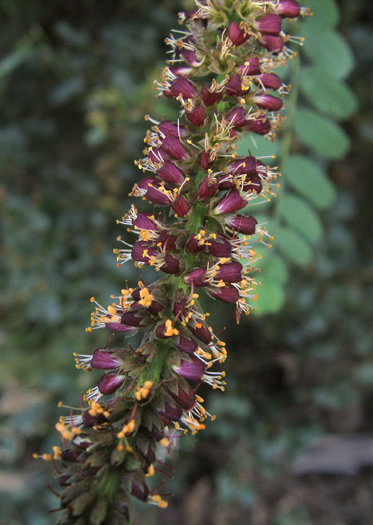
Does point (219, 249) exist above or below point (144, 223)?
below

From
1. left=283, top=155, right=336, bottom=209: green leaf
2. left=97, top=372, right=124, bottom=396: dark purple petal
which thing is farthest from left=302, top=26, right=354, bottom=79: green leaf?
left=97, top=372, right=124, bottom=396: dark purple petal

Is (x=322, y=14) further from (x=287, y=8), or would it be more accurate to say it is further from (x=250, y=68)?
(x=250, y=68)

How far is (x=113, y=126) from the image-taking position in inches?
127

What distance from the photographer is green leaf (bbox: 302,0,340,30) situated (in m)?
2.07

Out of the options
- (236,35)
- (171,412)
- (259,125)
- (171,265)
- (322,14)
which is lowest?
(171,412)

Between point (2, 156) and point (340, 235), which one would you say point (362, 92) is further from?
point (2, 156)

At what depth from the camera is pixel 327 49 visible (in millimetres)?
2123

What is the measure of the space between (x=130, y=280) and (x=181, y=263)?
1891 millimetres

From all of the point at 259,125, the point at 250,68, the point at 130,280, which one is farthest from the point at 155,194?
the point at 130,280

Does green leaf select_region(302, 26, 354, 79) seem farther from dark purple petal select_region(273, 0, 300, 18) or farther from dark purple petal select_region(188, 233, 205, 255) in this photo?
dark purple petal select_region(188, 233, 205, 255)

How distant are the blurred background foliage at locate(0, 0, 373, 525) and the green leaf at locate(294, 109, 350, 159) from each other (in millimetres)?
785

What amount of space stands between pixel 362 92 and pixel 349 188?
77cm

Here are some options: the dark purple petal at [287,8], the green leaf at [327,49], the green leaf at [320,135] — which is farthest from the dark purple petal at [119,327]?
the green leaf at [327,49]

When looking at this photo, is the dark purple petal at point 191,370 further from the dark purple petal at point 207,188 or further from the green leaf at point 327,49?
the green leaf at point 327,49
